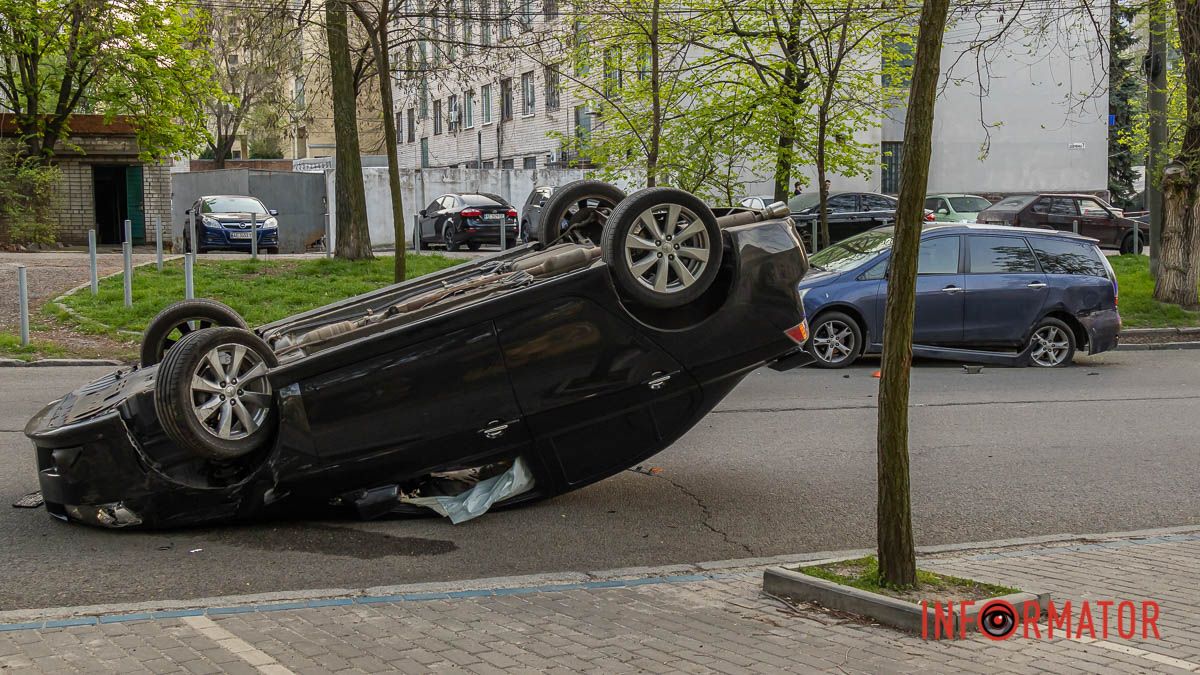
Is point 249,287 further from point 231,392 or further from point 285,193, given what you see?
point 285,193

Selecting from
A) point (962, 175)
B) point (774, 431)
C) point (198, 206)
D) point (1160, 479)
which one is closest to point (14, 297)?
point (198, 206)

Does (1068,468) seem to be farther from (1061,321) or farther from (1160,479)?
(1061,321)

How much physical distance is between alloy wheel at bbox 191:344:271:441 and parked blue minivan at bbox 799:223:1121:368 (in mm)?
9061

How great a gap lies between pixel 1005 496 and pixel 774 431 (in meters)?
2.52

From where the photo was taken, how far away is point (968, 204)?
108 feet

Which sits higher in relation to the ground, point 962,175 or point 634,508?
point 962,175

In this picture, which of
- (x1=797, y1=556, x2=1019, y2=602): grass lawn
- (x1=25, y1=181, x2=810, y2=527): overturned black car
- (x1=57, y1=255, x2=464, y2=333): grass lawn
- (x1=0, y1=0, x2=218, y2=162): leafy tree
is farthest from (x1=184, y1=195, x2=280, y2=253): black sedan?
(x1=797, y1=556, x2=1019, y2=602): grass lawn

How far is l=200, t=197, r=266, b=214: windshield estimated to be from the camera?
27.6 metres

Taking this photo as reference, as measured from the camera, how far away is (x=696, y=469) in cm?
875

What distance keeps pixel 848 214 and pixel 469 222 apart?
31.0ft

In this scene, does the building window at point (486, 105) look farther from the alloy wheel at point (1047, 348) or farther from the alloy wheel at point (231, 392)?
the alloy wheel at point (231, 392)

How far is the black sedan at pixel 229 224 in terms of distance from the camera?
27.1m

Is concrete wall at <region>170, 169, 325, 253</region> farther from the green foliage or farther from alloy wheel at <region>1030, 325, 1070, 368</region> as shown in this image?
alloy wheel at <region>1030, 325, 1070, 368</region>

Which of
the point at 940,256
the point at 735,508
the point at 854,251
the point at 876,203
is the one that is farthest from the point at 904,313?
the point at 876,203
